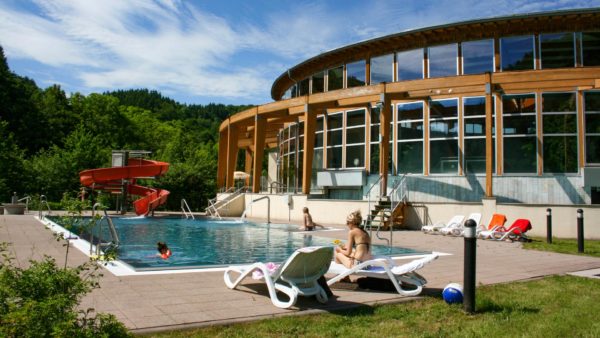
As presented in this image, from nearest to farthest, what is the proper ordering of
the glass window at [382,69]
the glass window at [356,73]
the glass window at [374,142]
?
the glass window at [374,142] → the glass window at [382,69] → the glass window at [356,73]

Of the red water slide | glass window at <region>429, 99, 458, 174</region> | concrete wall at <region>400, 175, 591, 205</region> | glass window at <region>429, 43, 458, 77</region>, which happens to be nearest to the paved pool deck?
concrete wall at <region>400, 175, 591, 205</region>

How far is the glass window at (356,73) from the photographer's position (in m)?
28.2

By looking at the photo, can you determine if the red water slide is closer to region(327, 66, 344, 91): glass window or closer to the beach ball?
region(327, 66, 344, 91): glass window

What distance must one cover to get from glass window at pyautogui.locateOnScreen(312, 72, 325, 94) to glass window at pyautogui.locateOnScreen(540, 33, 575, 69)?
12.7 meters

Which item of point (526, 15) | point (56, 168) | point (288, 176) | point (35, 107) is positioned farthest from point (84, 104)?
point (526, 15)

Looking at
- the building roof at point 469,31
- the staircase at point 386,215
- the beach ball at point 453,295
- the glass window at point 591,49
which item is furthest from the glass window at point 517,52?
the beach ball at point 453,295

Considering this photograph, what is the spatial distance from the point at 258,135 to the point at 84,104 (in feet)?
140

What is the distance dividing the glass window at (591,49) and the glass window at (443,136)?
6253 millimetres

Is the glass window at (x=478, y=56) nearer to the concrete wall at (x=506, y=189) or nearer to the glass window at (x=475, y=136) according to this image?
the glass window at (x=475, y=136)

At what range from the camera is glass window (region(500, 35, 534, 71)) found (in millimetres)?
23891

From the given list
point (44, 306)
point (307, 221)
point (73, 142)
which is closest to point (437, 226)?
point (307, 221)

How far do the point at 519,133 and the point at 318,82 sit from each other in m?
13.4

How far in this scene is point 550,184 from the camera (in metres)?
21.4

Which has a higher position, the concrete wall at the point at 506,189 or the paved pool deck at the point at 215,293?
the concrete wall at the point at 506,189
